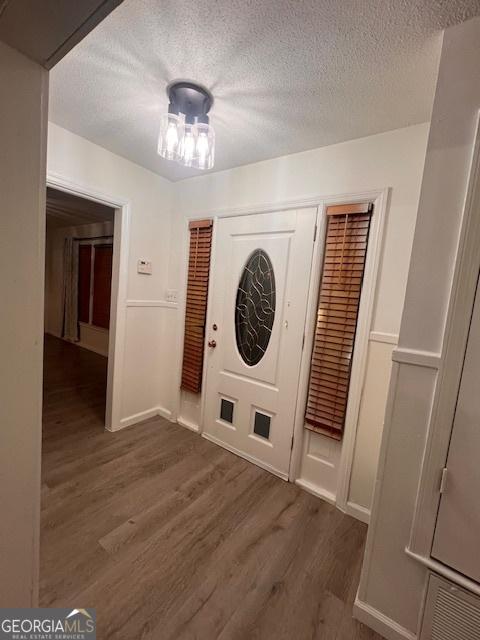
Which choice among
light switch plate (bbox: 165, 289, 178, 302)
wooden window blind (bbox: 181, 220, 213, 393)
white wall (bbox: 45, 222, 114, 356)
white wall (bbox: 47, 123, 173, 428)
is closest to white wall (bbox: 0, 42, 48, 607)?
white wall (bbox: 47, 123, 173, 428)

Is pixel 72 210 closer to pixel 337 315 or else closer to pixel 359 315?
pixel 337 315

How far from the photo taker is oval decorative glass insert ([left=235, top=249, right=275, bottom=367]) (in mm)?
2072

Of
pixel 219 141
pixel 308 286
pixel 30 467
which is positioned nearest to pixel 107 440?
pixel 30 467

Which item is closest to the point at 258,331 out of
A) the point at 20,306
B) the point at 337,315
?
the point at 337,315

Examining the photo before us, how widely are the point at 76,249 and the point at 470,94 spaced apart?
5.66 m

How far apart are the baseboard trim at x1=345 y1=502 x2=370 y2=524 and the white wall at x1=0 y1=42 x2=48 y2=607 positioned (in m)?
1.69

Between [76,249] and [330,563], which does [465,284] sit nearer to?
[330,563]

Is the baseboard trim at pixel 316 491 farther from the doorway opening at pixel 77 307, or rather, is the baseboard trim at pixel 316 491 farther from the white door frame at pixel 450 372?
the doorway opening at pixel 77 307

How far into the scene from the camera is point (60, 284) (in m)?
5.52

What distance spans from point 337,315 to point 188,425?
1756 mm

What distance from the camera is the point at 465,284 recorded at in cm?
93

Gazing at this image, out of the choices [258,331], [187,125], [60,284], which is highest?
[187,125]

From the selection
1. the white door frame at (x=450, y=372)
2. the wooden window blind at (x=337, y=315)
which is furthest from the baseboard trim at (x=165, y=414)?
the white door frame at (x=450, y=372)

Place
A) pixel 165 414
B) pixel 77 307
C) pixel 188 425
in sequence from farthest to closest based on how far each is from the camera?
pixel 77 307, pixel 165 414, pixel 188 425
